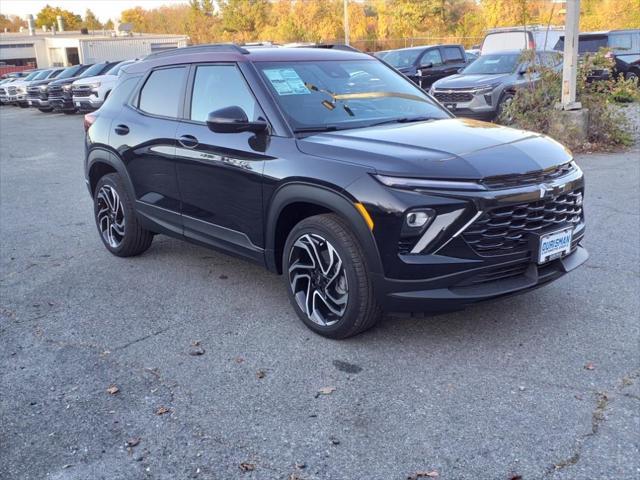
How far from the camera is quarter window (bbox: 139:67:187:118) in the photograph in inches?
206

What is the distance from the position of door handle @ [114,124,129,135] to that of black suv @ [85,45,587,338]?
0.06ft

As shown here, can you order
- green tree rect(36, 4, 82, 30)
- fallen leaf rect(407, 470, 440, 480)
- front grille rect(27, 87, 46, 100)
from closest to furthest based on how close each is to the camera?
fallen leaf rect(407, 470, 440, 480), front grille rect(27, 87, 46, 100), green tree rect(36, 4, 82, 30)

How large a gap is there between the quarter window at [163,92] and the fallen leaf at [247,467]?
305cm

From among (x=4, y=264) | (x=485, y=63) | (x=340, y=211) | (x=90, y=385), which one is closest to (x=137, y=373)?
(x=90, y=385)

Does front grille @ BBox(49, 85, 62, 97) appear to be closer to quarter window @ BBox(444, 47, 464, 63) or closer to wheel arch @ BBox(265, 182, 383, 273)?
quarter window @ BBox(444, 47, 464, 63)

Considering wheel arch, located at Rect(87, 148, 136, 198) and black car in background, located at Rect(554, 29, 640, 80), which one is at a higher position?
black car in background, located at Rect(554, 29, 640, 80)

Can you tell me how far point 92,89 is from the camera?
21.7 meters

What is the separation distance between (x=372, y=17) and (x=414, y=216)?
5923 centimetres

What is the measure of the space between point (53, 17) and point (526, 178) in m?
97.3

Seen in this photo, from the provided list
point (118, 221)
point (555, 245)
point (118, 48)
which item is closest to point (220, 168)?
point (118, 221)

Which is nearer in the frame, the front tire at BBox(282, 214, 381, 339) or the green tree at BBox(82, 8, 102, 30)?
the front tire at BBox(282, 214, 381, 339)

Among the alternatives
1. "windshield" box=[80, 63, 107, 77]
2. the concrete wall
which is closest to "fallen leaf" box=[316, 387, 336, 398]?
"windshield" box=[80, 63, 107, 77]

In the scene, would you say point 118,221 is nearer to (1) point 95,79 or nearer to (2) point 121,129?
(2) point 121,129

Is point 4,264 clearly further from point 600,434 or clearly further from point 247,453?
point 600,434
